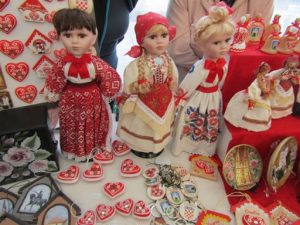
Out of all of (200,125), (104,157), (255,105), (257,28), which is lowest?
(104,157)

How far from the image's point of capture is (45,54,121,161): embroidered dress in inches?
33.0

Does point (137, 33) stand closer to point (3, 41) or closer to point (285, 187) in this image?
point (3, 41)

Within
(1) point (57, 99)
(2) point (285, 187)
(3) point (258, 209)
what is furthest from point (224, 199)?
(1) point (57, 99)

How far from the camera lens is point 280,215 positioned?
90 cm

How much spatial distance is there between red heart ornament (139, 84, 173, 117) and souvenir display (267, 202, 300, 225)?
46cm

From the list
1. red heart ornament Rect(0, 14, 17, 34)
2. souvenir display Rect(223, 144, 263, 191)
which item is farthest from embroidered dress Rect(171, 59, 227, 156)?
red heart ornament Rect(0, 14, 17, 34)

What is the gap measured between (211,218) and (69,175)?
0.46 m

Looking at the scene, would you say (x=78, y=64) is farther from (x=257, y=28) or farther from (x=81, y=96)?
(x=257, y=28)

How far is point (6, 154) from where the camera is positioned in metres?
0.85

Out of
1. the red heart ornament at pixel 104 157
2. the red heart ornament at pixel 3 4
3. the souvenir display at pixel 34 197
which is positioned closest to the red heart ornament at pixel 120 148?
the red heart ornament at pixel 104 157

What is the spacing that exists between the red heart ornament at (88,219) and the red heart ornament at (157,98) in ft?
1.16

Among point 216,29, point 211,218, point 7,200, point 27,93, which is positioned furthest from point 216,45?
point 7,200

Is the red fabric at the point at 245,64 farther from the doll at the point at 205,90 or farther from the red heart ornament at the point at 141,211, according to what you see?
the red heart ornament at the point at 141,211

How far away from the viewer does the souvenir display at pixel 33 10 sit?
0.82m
